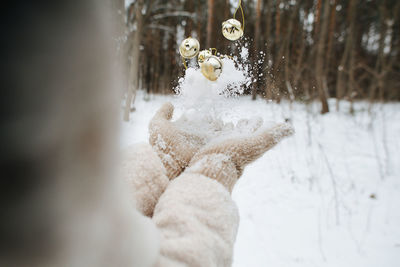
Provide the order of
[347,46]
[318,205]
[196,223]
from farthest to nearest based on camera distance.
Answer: [347,46], [318,205], [196,223]

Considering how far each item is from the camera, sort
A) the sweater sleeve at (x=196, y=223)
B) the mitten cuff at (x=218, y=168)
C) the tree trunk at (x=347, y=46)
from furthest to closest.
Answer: the tree trunk at (x=347, y=46) < the mitten cuff at (x=218, y=168) < the sweater sleeve at (x=196, y=223)

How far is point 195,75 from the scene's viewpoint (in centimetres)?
60

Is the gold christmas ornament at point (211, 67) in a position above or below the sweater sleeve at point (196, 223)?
above

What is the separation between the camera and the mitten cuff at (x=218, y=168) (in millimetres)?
414

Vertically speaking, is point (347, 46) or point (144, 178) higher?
point (347, 46)

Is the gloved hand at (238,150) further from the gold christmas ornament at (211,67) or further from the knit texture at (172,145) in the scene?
the gold christmas ornament at (211,67)

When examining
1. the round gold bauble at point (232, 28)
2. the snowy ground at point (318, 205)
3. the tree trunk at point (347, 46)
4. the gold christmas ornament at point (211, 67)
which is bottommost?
the snowy ground at point (318, 205)

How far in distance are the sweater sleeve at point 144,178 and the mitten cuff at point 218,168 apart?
0.20 feet

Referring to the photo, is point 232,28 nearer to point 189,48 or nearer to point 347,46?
point 189,48

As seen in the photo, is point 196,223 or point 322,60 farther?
point 322,60

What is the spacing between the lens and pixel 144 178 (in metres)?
0.43

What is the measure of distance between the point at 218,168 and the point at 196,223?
0.44ft

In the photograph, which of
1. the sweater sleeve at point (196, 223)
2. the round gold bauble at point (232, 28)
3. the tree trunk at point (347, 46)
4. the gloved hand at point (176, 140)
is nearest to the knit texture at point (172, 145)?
the gloved hand at point (176, 140)

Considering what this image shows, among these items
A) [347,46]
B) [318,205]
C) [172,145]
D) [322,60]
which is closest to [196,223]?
[172,145]
